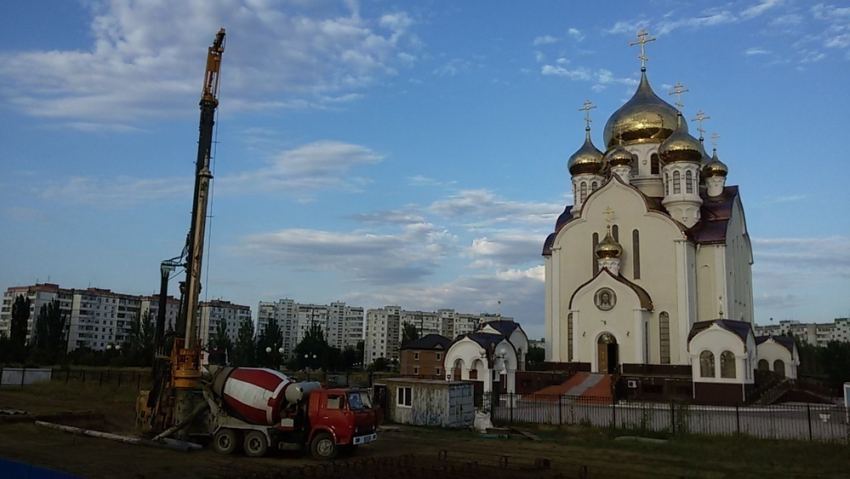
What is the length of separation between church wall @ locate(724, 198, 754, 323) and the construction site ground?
1685 cm

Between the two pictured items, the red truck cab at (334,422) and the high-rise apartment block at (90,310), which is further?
the high-rise apartment block at (90,310)

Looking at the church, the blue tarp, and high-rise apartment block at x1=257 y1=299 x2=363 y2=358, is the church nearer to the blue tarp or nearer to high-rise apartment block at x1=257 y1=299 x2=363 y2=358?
the blue tarp

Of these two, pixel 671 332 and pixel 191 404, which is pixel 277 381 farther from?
pixel 671 332

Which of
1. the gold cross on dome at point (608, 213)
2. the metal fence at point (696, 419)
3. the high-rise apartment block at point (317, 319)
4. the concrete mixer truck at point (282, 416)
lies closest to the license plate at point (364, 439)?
the concrete mixer truck at point (282, 416)

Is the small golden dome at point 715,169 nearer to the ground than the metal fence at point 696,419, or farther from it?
farther from it

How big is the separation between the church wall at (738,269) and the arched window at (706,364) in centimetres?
441

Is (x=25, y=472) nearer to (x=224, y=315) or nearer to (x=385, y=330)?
(x=224, y=315)

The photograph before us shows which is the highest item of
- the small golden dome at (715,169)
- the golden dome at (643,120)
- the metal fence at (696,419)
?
the golden dome at (643,120)

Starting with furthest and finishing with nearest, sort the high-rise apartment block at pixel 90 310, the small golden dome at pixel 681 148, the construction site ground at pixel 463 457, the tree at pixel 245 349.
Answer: the high-rise apartment block at pixel 90 310, the tree at pixel 245 349, the small golden dome at pixel 681 148, the construction site ground at pixel 463 457

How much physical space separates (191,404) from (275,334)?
51.2 meters

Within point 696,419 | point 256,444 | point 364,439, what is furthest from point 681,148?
point 256,444

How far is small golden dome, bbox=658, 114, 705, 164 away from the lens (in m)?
32.2

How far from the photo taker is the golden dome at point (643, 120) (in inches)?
1380

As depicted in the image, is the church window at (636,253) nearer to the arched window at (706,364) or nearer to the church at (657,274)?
the church at (657,274)
